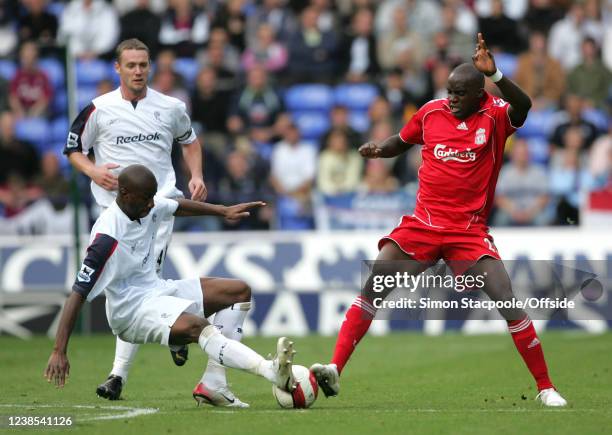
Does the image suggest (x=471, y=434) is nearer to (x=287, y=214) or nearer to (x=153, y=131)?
(x=153, y=131)

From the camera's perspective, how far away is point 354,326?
31.2 ft

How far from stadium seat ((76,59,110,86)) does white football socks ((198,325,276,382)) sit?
14.2 m

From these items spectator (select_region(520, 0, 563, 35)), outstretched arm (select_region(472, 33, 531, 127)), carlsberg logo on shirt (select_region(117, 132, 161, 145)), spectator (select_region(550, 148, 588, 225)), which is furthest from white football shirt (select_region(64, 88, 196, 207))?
spectator (select_region(520, 0, 563, 35))

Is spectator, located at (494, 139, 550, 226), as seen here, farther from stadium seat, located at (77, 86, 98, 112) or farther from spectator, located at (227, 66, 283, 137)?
stadium seat, located at (77, 86, 98, 112)

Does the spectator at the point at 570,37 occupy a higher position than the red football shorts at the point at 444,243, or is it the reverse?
the spectator at the point at 570,37

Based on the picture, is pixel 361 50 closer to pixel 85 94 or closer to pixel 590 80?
pixel 590 80

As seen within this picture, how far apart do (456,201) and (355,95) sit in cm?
1253

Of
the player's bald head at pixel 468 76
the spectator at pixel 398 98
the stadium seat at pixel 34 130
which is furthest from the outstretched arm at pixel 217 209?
the stadium seat at pixel 34 130

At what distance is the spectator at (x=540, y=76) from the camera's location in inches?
848

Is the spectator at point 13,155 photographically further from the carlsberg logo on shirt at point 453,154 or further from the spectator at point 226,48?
the carlsberg logo on shirt at point 453,154

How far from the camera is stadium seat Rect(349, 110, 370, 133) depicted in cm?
2125

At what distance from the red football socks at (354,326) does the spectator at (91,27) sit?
14.5m

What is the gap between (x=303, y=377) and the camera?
29.0ft

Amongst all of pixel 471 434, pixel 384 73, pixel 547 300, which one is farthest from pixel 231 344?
pixel 384 73
